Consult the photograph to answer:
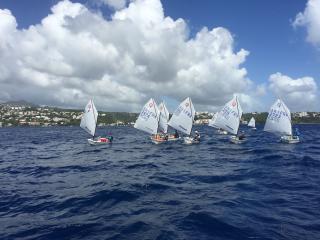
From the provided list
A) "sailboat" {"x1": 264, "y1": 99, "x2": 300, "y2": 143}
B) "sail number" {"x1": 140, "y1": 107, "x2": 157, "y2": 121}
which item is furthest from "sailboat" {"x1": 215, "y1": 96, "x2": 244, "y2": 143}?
"sail number" {"x1": 140, "y1": 107, "x2": 157, "y2": 121}

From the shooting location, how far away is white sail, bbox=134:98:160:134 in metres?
79.2

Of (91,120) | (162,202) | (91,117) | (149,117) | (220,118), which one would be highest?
(220,118)

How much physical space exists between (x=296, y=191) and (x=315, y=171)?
12.1 m

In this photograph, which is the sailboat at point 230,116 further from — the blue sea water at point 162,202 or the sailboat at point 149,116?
the blue sea water at point 162,202

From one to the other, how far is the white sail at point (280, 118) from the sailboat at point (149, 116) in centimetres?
2552

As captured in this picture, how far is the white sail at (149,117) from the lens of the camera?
3118 inches

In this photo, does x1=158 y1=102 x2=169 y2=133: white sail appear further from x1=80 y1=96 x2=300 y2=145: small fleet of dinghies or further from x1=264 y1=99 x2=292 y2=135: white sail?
x1=264 y1=99 x2=292 y2=135: white sail

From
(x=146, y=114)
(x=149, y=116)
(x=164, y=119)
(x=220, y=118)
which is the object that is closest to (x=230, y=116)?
(x=220, y=118)

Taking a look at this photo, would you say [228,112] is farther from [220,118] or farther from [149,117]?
[149,117]

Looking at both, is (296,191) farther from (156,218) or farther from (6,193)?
(6,193)

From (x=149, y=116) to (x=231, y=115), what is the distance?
18368 millimetres

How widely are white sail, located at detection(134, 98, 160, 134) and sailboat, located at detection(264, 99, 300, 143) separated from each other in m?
25.5

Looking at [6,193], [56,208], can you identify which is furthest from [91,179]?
[56,208]

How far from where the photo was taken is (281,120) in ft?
248
